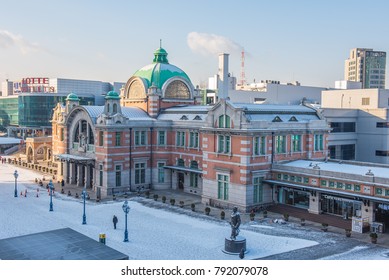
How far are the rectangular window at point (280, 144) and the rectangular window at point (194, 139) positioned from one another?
40.3 feet

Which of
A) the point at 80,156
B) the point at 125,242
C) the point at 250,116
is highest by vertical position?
the point at 250,116

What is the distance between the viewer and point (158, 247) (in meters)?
36.0

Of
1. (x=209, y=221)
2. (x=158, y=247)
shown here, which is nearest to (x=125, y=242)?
(x=158, y=247)

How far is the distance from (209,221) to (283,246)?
10124mm

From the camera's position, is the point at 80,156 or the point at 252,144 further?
the point at 80,156

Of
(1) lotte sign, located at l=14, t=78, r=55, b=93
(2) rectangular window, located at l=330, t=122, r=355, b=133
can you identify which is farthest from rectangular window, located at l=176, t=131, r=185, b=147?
(1) lotte sign, located at l=14, t=78, r=55, b=93

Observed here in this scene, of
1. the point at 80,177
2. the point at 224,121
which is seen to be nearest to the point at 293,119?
the point at 224,121

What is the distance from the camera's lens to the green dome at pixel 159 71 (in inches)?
2660

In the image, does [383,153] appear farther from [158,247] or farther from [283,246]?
[158,247]

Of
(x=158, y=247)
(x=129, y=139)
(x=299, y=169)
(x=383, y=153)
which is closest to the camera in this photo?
(x=158, y=247)

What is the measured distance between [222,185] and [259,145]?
19.3 feet

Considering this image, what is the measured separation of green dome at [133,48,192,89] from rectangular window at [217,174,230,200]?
2129 cm

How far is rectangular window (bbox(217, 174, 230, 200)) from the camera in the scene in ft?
165

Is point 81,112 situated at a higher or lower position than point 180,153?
higher
